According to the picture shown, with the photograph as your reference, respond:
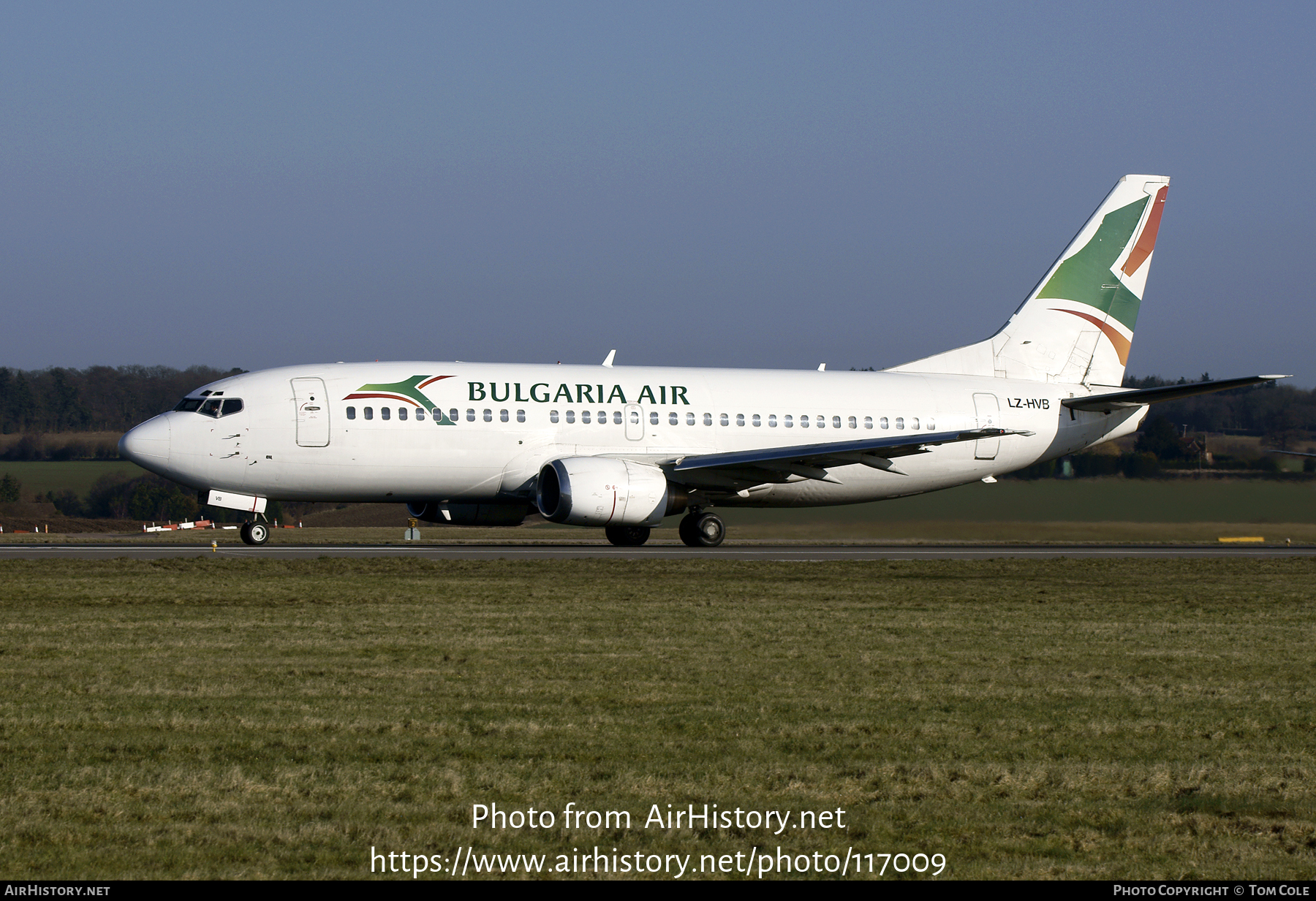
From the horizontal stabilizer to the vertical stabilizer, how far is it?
1.10 meters

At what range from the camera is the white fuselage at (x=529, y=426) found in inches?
1072

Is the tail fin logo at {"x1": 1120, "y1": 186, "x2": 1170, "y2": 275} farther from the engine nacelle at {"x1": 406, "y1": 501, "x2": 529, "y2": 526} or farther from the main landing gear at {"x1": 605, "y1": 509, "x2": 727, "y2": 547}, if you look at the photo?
the engine nacelle at {"x1": 406, "y1": 501, "x2": 529, "y2": 526}

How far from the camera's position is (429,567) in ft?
71.2

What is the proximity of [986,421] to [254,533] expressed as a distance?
1765 centimetres

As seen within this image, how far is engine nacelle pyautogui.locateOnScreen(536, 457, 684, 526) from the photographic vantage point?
26906 millimetres

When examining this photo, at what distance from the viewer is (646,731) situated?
8383 mm

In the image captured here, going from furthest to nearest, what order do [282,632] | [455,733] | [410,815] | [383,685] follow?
[282,632] < [383,685] < [455,733] < [410,815]

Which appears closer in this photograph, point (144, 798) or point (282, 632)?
point (144, 798)

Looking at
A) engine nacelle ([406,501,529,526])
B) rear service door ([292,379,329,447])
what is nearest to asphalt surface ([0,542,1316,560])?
engine nacelle ([406,501,529,526])

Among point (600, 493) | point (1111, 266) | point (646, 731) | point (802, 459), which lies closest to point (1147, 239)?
point (1111, 266)
